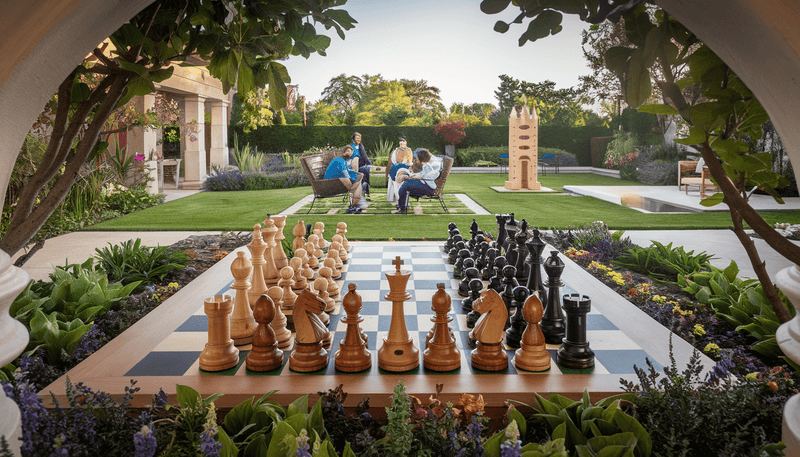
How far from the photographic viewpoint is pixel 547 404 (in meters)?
1.55

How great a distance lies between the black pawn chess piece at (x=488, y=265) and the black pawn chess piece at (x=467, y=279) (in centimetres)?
18

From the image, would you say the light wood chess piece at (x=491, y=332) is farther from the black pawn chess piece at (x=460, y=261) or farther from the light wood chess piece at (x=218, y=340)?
the black pawn chess piece at (x=460, y=261)

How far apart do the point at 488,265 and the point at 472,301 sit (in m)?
0.58

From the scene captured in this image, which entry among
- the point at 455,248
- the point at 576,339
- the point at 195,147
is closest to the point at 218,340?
the point at 576,339

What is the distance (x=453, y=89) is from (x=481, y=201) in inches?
1075

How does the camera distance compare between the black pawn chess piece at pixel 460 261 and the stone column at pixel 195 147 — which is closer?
the black pawn chess piece at pixel 460 261

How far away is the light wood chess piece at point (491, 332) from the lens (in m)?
1.88

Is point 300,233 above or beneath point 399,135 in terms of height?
beneath

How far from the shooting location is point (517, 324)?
7.17ft

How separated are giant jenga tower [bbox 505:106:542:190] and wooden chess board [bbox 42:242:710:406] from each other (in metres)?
11.1

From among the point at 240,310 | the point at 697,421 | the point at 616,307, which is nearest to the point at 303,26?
the point at 240,310

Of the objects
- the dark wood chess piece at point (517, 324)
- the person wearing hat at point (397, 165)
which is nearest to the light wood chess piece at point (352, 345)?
the dark wood chess piece at point (517, 324)

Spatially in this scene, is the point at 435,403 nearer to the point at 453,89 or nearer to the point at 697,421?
the point at 697,421

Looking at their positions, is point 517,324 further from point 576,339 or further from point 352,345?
point 352,345
